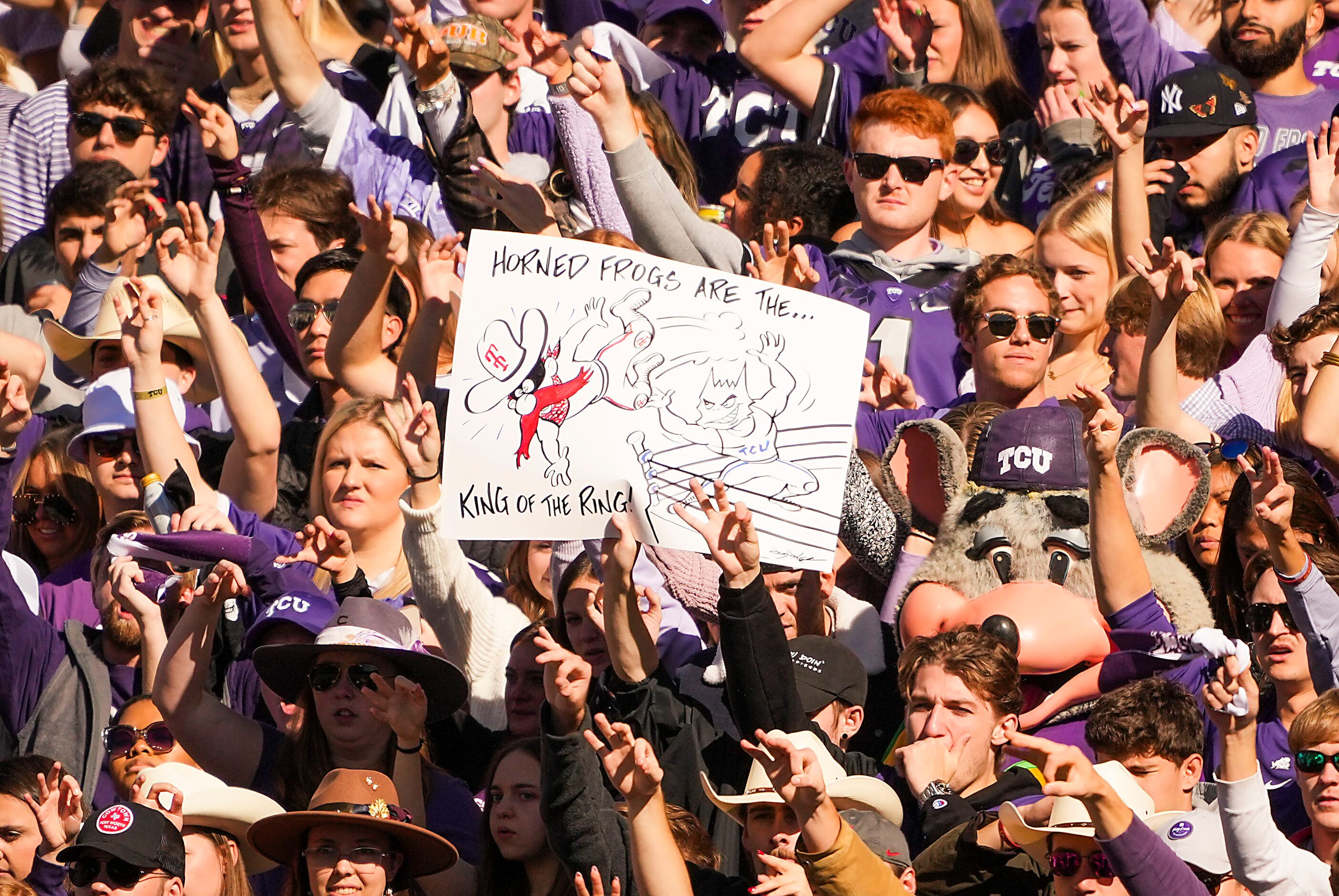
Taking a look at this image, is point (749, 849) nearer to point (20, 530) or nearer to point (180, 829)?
point (180, 829)

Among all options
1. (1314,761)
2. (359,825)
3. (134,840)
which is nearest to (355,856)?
(359,825)

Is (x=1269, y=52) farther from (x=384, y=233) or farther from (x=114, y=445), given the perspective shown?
(x=114, y=445)

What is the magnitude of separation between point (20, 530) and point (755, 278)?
8.18 ft

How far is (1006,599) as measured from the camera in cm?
614

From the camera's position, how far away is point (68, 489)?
758 centimetres

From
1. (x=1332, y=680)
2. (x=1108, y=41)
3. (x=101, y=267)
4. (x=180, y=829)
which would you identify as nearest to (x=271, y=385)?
(x=101, y=267)

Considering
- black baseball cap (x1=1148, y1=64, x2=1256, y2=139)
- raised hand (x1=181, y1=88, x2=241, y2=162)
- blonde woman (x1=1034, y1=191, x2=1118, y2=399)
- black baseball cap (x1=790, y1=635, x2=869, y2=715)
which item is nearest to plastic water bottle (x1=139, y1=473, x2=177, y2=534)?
raised hand (x1=181, y1=88, x2=241, y2=162)

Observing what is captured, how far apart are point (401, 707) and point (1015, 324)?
80.8 inches

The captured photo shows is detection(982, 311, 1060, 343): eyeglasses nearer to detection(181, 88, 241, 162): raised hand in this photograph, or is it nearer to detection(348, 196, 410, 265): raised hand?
detection(348, 196, 410, 265): raised hand

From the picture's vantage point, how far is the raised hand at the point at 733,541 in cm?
584

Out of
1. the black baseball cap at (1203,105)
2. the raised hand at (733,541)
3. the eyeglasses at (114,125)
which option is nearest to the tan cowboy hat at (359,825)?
the raised hand at (733,541)

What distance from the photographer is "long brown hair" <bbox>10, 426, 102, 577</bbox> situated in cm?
757

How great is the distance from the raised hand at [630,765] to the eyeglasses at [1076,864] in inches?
32.9

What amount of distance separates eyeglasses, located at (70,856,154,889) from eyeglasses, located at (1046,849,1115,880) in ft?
6.63
